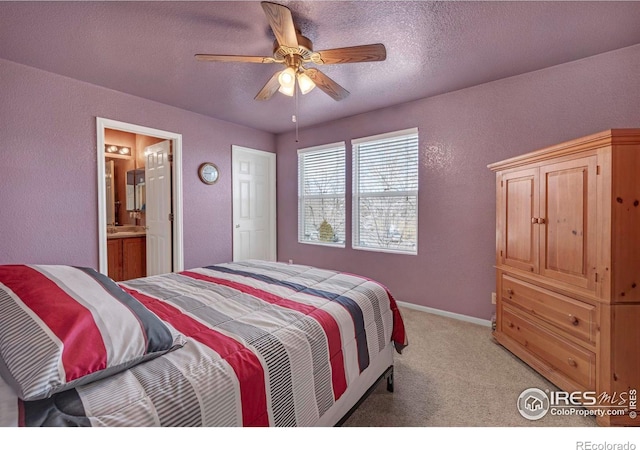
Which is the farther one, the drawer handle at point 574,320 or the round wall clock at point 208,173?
the round wall clock at point 208,173

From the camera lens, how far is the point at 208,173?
3838 millimetres

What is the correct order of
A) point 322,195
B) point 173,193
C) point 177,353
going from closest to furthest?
point 177,353 < point 173,193 < point 322,195

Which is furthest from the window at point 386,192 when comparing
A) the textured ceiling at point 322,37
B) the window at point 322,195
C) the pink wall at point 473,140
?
the textured ceiling at point 322,37

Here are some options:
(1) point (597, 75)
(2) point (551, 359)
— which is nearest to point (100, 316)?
(2) point (551, 359)

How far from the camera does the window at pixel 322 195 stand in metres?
4.05

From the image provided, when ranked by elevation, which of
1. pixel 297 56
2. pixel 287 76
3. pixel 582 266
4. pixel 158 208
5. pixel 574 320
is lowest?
pixel 574 320

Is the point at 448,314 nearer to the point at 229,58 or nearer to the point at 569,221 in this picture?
the point at 569,221

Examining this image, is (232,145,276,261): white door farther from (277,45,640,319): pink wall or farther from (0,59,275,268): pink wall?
(277,45,640,319): pink wall

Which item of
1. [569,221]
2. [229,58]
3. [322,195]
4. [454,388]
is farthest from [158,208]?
[569,221]

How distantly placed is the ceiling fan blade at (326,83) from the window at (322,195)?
162cm

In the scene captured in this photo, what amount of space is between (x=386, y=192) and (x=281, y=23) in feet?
7.80

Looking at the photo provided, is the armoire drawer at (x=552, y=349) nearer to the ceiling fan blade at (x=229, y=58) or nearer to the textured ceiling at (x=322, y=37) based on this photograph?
the textured ceiling at (x=322, y=37)

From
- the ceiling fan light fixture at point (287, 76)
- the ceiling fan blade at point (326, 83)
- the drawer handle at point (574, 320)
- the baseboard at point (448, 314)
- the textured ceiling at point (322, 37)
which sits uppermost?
the textured ceiling at point (322, 37)

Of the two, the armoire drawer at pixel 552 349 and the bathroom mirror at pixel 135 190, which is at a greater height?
the bathroom mirror at pixel 135 190
